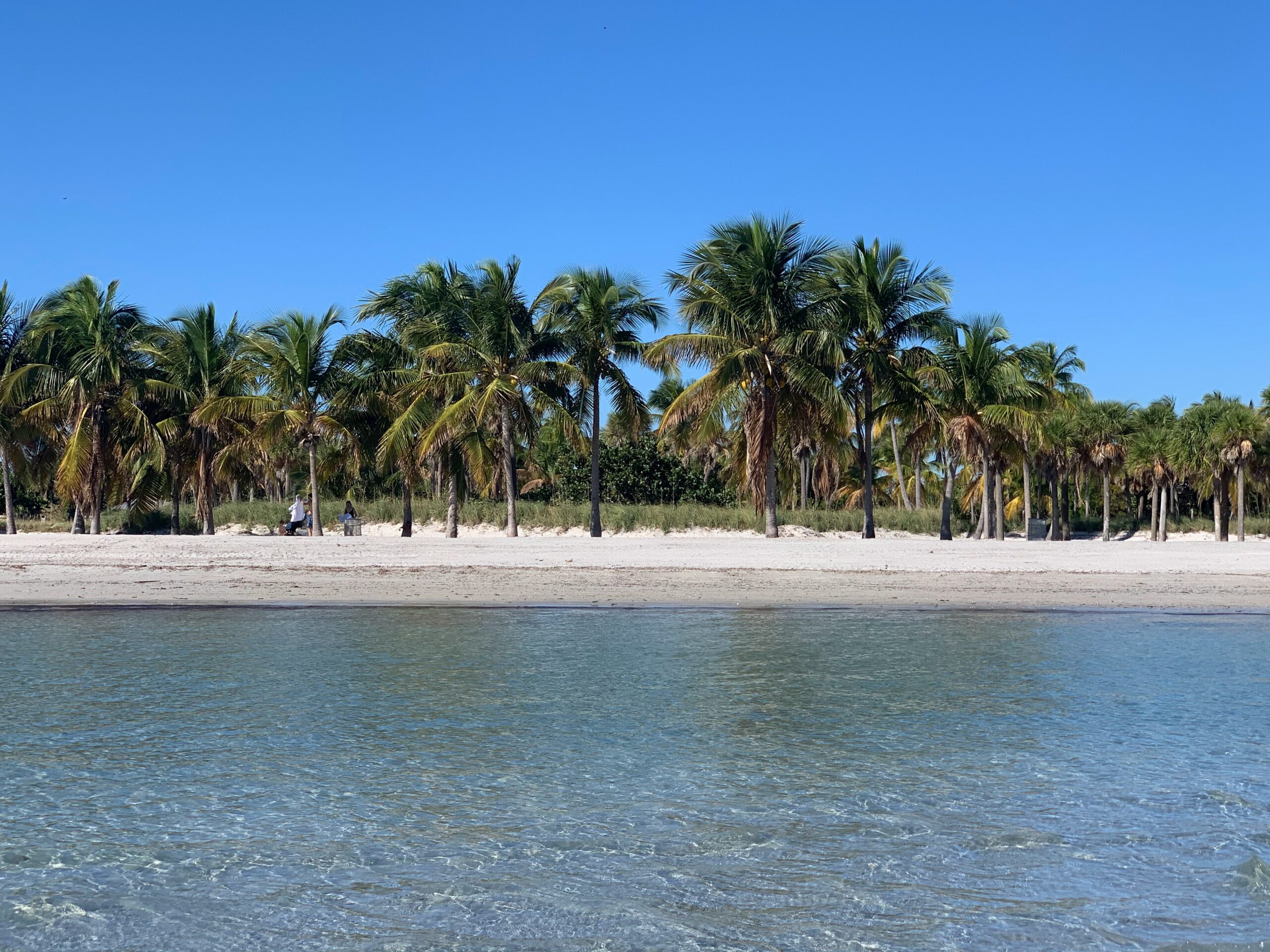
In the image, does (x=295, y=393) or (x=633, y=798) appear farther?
(x=295, y=393)

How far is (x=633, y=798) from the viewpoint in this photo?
21.5 feet

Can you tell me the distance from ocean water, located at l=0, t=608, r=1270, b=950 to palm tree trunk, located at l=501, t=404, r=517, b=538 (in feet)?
54.9

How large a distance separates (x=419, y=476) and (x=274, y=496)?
2229 centimetres

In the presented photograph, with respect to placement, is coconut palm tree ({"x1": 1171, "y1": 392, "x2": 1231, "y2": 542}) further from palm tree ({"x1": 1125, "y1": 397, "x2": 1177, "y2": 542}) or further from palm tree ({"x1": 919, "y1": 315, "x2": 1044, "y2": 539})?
palm tree ({"x1": 919, "y1": 315, "x2": 1044, "y2": 539})

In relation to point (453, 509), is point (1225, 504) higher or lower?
higher

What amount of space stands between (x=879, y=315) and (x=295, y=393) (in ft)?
49.7

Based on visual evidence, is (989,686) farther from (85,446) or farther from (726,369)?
(85,446)

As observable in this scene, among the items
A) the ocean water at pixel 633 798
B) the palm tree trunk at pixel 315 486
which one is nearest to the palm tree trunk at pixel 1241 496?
the palm tree trunk at pixel 315 486

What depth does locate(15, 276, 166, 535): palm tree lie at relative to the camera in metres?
31.2

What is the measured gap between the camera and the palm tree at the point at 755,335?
27500 millimetres

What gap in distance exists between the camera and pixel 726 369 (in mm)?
27281

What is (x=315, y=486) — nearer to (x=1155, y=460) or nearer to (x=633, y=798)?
(x=633, y=798)

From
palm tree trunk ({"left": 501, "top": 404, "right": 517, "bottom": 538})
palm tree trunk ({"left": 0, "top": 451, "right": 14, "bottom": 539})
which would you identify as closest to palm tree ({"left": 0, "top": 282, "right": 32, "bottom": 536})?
palm tree trunk ({"left": 0, "top": 451, "right": 14, "bottom": 539})

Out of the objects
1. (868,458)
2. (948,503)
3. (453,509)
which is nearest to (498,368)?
(453,509)
